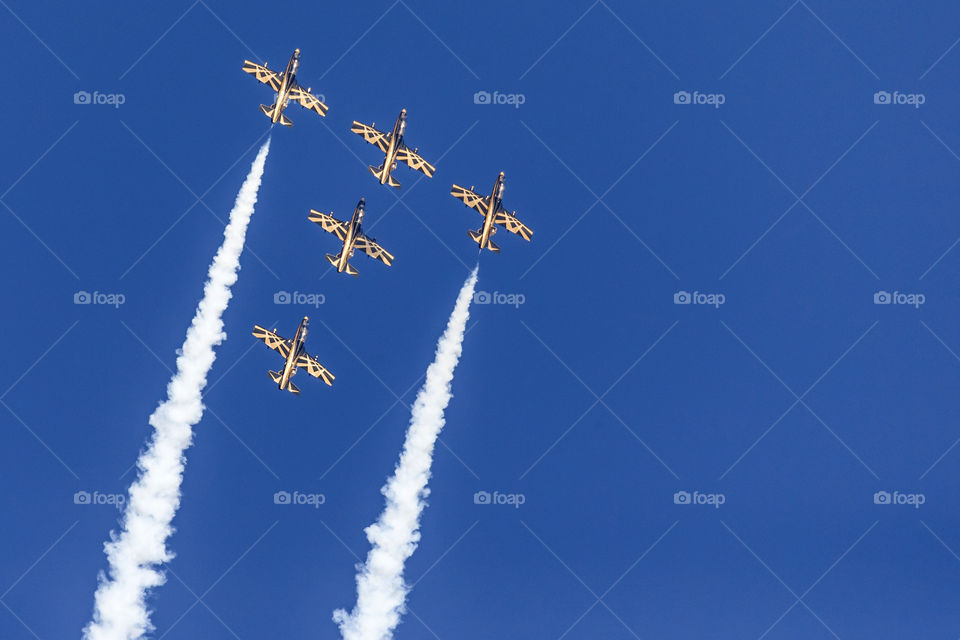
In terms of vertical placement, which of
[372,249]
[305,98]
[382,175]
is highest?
[305,98]

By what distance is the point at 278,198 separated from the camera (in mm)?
87938

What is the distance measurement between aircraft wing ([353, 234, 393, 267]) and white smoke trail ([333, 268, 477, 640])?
22.1 feet

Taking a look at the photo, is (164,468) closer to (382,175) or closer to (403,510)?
(403,510)

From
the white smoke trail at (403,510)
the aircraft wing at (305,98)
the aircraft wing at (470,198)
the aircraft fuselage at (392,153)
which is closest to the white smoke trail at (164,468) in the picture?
the aircraft wing at (305,98)

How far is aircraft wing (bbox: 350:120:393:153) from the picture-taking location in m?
86.9

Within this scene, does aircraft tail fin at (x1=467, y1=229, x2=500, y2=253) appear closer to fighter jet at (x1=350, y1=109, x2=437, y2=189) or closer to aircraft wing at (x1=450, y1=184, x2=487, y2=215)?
aircraft wing at (x1=450, y1=184, x2=487, y2=215)

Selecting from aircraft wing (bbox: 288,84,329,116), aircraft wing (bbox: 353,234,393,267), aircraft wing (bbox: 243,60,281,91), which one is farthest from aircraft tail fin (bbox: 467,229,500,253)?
aircraft wing (bbox: 243,60,281,91)

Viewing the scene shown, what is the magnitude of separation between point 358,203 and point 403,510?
82.5ft

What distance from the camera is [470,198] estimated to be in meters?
87.9

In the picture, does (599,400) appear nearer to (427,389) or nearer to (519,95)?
(427,389)

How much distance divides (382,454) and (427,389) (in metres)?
6.47

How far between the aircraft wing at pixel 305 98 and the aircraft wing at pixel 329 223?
866cm

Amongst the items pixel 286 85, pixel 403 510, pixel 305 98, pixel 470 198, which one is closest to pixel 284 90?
pixel 286 85

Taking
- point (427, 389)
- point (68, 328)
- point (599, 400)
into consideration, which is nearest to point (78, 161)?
point (68, 328)
